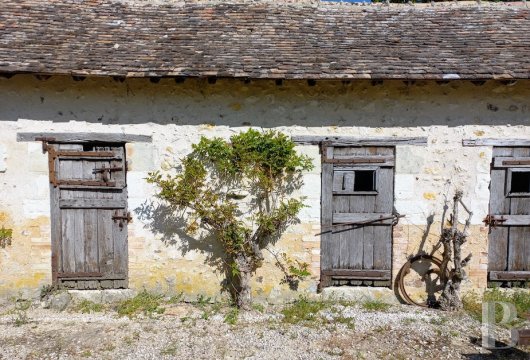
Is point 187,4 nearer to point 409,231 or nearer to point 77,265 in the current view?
point 77,265

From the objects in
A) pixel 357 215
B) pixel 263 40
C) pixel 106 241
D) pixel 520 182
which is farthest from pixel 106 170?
pixel 520 182

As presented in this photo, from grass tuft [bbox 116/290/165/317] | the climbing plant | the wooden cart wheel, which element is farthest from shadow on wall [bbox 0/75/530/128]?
grass tuft [bbox 116/290/165/317]

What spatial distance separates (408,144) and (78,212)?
4.75 m

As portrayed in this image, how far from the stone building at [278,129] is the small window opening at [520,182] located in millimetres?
17

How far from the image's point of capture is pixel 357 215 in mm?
6012

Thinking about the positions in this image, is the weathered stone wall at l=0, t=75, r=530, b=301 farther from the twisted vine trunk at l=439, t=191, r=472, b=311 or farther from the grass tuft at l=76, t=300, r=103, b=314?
the grass tuft at l=76, t=300, r=103, b=314

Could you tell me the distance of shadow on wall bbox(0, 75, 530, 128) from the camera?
19.1ft

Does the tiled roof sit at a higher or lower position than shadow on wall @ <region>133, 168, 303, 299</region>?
higher

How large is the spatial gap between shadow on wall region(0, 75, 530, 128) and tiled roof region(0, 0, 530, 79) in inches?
10.6

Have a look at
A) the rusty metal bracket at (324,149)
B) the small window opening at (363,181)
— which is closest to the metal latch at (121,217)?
the rusty metal bracket at (324,149)

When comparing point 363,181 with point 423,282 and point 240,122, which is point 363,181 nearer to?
point 423,282

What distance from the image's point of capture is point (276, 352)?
473 cm

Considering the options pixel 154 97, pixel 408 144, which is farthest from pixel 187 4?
pixel 408 144

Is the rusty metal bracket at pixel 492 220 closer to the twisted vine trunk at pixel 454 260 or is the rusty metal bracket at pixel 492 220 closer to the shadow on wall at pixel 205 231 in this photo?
the twisted vine trunk at pixel 454 260
